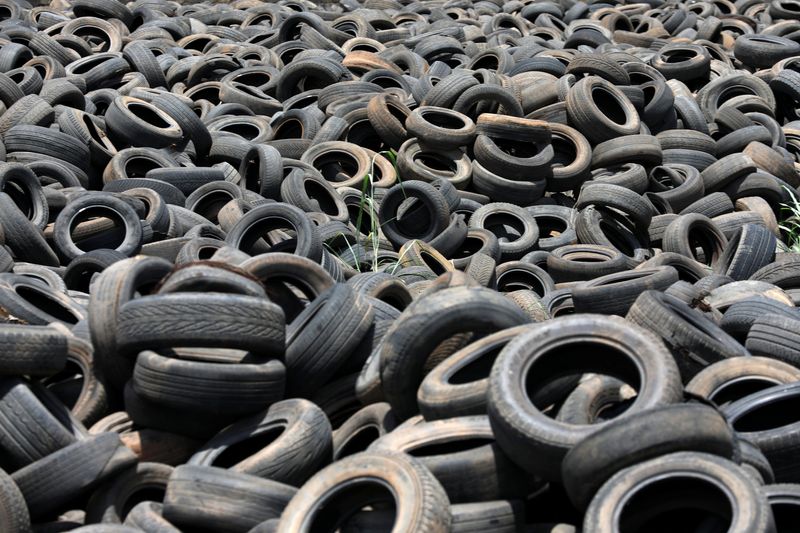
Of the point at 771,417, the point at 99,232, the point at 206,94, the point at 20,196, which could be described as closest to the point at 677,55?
the point at 206,94

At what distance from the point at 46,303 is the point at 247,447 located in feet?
7.62

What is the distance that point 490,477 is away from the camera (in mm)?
4172

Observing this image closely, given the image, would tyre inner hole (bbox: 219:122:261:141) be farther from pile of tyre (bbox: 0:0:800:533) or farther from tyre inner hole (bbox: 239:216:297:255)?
tyre inner hole (bbox: 239:216:297:255)

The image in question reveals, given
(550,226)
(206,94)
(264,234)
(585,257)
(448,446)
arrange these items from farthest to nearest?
(206,94)
(550,226)
(585,257)
(264,234)
(448,446)

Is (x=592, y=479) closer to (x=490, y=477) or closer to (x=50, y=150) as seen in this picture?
(x=490, y=477)

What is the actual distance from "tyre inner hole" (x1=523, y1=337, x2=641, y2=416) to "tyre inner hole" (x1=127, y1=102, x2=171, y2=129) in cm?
688

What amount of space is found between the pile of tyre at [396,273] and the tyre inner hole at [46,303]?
16 mm

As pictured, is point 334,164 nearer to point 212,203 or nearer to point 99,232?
point 212,203

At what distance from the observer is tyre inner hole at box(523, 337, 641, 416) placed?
14.6ft

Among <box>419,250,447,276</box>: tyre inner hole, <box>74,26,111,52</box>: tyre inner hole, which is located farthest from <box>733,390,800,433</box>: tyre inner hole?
<box>74,26,111,52</box>: tyre inner hole

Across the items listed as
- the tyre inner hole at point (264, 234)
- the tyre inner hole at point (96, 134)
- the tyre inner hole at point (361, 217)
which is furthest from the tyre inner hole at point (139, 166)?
the tyre inner hole at point (264, 234)

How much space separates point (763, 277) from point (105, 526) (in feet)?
18.3

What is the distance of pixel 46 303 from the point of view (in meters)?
6.42

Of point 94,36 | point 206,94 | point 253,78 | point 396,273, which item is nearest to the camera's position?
point 396,273
